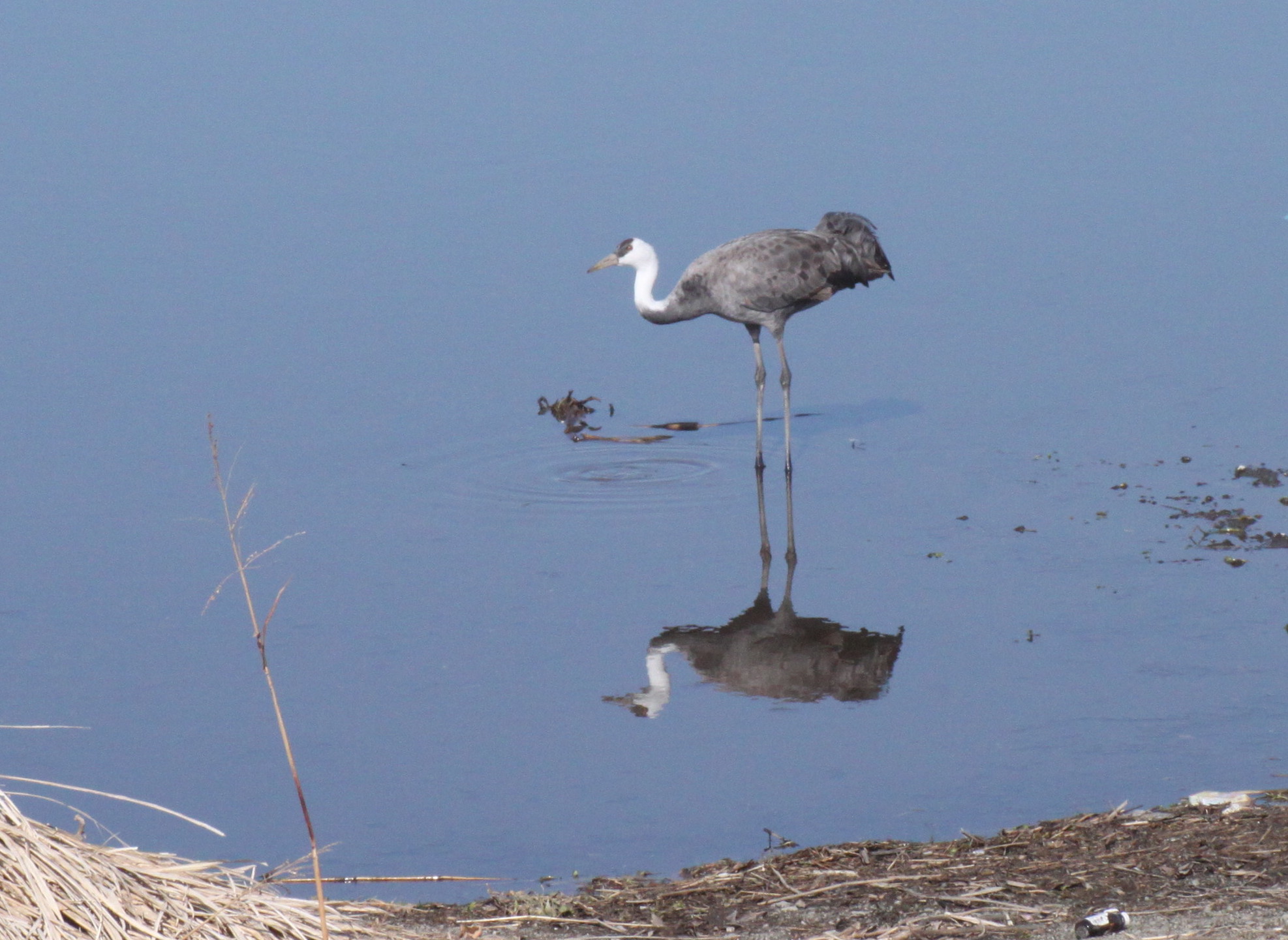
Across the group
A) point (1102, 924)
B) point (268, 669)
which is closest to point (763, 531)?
point (268, 669)

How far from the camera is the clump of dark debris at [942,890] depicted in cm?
535

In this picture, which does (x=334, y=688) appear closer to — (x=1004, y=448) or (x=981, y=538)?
(x=981, y=538)

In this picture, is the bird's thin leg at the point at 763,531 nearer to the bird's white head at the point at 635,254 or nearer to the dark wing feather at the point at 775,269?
the dark wing feather at the point at 775,269

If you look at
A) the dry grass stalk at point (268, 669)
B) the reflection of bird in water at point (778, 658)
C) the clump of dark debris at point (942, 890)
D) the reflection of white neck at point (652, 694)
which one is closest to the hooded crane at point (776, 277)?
the reflection of bird in water at point (778, 658)

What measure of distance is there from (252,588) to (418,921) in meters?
4.76

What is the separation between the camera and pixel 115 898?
4629 millimetres

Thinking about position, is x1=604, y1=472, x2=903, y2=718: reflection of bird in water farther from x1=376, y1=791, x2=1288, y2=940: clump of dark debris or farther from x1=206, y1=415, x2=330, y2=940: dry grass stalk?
x1=376, y1=791, x2=1288, y2=940: clump of dark debris

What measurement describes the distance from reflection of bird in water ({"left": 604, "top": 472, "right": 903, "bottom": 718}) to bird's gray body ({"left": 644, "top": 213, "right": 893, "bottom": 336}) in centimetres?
333

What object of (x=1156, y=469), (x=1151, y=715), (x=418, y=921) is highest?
(x=1156, y=469)

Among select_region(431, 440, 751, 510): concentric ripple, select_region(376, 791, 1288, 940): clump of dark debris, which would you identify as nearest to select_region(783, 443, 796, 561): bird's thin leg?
select_region(431, 440, 751, 510): concentric ripple

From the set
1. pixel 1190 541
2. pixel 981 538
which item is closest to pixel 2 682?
pixel 981 538

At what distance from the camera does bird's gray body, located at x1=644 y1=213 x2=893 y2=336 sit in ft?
39.5

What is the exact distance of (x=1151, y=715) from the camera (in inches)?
311

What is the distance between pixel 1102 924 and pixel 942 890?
0.64m
